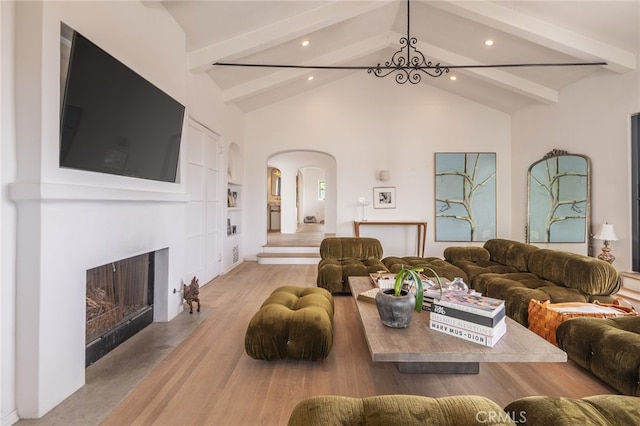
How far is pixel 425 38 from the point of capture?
5.54 metres

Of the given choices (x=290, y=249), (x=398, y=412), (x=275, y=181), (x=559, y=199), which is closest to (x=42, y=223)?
(x=398, y=412)

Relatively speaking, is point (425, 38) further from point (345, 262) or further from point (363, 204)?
point (345, 262)

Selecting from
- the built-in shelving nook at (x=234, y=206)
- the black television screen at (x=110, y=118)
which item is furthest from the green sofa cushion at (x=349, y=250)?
the black television screen at (x=110, y=118)

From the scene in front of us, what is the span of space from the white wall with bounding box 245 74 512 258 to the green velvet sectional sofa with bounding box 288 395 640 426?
602 cm

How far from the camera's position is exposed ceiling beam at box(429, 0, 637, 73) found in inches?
165

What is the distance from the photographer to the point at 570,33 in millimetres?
4277

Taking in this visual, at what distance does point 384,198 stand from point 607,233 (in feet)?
12.3

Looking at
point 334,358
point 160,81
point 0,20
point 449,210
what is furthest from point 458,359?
point 449,210

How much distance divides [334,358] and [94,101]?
101 inches

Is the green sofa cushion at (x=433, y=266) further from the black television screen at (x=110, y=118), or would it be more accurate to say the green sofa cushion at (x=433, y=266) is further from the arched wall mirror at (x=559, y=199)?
the black television screen at (x=110, y=118)

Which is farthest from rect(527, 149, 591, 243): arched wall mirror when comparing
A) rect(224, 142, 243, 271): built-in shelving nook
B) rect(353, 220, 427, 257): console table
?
rect(224, 142, 243, 271): built-in shelving nook

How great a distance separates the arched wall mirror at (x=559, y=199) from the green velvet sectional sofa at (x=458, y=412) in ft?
16.8

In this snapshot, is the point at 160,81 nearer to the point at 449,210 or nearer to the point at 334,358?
the point at 334,358

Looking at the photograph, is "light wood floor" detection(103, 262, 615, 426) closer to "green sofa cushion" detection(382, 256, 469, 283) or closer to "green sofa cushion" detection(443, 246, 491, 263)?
"green sofa cushion" detection(382, 256, 469, 283)
